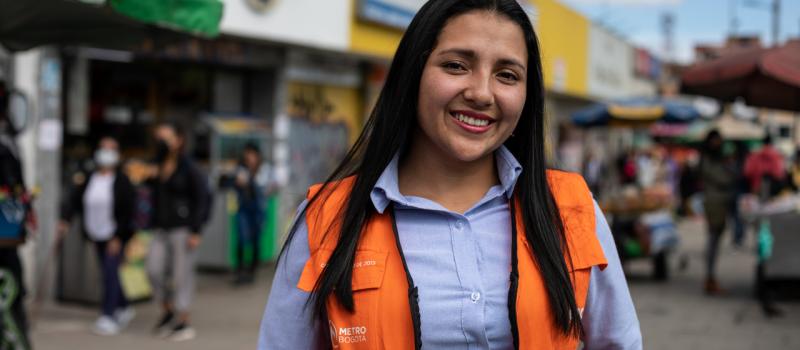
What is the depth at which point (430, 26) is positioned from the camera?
6.82 ft

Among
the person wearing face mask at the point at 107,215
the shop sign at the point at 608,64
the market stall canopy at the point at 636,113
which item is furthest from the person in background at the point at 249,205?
the shop sign at the point at 608,64

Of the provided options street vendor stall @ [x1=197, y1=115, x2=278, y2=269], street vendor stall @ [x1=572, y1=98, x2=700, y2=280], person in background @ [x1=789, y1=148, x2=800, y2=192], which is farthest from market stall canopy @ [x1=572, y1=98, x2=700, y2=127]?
street vendor stall @ [x1=197, y1=115, x2=278, y2=269]

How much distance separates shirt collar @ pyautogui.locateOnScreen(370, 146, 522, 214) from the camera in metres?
2.12

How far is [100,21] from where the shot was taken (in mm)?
5301

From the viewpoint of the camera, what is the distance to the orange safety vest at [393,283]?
199 centimetres

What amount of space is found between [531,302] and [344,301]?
15.6 inches

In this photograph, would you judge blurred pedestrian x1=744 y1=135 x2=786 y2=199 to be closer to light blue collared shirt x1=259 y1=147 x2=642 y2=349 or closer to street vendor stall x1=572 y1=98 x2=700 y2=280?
street vendor stall x1=572 y1=98 x2=700 y2=280

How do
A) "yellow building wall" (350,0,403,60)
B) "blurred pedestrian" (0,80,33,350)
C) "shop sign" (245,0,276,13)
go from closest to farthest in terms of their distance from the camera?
1. "blurred pedestrian" (0,80,33,350)
2. "shop sign" (245,0,276,13)
3. "yellow building wall" (350,0,403,60)

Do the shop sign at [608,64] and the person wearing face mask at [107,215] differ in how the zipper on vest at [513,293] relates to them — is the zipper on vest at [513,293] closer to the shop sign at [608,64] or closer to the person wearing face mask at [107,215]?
the person wearing face mask at [107,215]

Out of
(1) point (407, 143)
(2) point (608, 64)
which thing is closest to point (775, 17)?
(2) point (608, 64)

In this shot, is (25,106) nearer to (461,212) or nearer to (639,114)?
(461,212)

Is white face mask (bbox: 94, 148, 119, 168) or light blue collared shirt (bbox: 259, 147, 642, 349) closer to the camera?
light blue collared shirt (bbox: 259, 147, 642, 349)

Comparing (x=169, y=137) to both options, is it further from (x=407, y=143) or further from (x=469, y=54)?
(x=469, y=54)

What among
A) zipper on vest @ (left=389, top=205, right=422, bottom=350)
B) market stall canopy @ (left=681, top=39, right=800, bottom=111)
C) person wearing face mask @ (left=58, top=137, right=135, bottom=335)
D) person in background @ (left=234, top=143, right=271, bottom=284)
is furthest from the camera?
person in background @ (left=234, top=143, right=271, bottom=284)
